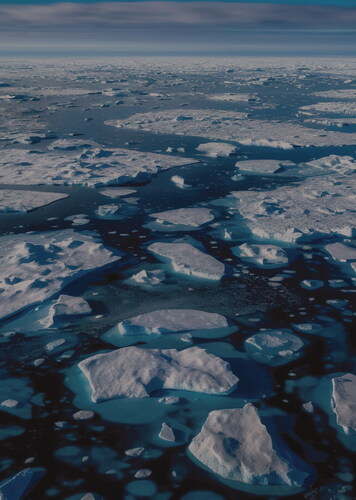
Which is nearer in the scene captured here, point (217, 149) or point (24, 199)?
point (24, 199)

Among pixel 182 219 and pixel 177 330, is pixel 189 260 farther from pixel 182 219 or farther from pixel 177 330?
pixel 182 219

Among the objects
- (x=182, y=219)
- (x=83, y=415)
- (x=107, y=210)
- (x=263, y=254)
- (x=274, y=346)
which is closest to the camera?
(x=83, y=415)

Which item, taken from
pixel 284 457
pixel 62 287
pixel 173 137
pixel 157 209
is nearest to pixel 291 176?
pixel 157 209

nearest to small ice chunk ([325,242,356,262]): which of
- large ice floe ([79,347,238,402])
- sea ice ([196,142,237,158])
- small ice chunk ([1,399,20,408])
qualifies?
large ice floe ([79,347,238,402])

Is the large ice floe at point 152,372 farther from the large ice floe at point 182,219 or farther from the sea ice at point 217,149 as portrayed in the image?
the sea ice at point 217,149

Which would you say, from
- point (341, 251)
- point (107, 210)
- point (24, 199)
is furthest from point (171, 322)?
point (24, 199)

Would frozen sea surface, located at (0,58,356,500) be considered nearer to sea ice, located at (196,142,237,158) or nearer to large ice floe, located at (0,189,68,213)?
large ice floe, located at (0,189,68,213)

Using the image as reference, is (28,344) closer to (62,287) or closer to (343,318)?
(62,287)

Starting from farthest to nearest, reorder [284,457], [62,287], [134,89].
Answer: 1. [134,89]
2. [62,287]
3. [284,457]
